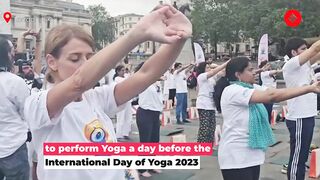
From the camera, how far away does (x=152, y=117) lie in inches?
254

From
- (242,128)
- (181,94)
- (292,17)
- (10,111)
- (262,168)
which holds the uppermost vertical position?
(292,17)

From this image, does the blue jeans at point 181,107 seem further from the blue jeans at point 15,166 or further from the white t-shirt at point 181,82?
the blue jeans at point 15,166

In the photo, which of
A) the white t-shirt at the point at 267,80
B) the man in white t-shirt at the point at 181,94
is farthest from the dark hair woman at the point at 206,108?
the man in white t-shirt at the point at 181,94

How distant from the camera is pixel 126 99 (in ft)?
6.76

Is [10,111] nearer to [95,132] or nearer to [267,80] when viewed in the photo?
[95,132]

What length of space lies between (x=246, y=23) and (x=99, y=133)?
36091mm

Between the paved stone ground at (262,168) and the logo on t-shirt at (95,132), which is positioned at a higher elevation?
the logo on t-shirt at (95,132)

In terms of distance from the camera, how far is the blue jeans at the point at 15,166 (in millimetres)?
Answer: 3467

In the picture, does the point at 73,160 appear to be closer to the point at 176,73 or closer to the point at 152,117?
the point at 152,117

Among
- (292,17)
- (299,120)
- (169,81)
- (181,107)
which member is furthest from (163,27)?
(292,17)

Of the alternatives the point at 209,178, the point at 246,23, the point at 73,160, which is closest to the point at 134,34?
the point at 73,160

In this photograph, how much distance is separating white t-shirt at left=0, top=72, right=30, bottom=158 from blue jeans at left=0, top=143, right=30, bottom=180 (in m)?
0.05

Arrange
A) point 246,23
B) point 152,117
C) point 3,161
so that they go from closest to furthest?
point 3,161
point 152,117
point 246,23

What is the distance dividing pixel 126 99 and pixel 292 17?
2844cm
